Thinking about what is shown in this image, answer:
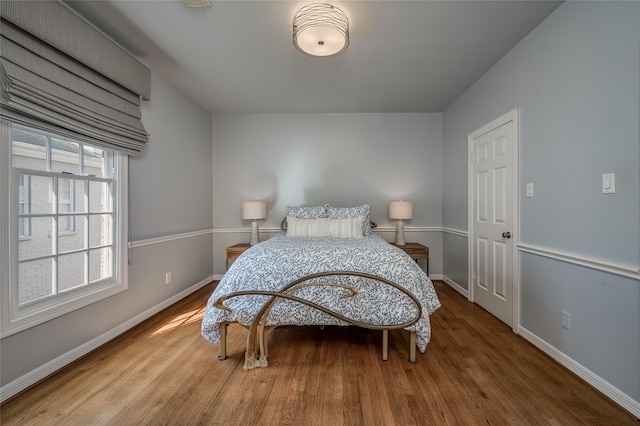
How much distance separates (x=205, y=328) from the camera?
1892mm

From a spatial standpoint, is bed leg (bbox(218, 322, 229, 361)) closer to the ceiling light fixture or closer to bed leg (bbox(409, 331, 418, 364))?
bed leg (bbox(409, 331, 418, 364))

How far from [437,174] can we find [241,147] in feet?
9.97

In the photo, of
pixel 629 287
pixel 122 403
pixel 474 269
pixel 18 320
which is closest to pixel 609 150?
pixel 629 287

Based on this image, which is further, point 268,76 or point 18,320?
point 268,76

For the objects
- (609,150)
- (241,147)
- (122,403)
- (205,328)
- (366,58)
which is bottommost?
(122,403)

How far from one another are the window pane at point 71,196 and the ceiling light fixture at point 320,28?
2.01m

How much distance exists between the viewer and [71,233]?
6.58 ft

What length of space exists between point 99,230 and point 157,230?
1.88 feet

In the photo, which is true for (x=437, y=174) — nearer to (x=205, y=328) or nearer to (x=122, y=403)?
(x=205, y=328)

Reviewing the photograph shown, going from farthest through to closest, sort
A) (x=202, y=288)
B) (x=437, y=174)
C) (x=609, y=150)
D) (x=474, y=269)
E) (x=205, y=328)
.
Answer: (x=437, y=174), (x=202, y=288), (x=474, y=269), (x=205, y=328), (x=609, y=150)

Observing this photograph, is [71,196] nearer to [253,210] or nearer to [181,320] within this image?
[181,320]

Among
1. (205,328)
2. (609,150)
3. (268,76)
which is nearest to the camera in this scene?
(609,150)

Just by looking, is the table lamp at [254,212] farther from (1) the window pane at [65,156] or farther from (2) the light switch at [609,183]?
(2) the light switch at [609,183]

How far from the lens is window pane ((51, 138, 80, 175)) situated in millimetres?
1866
